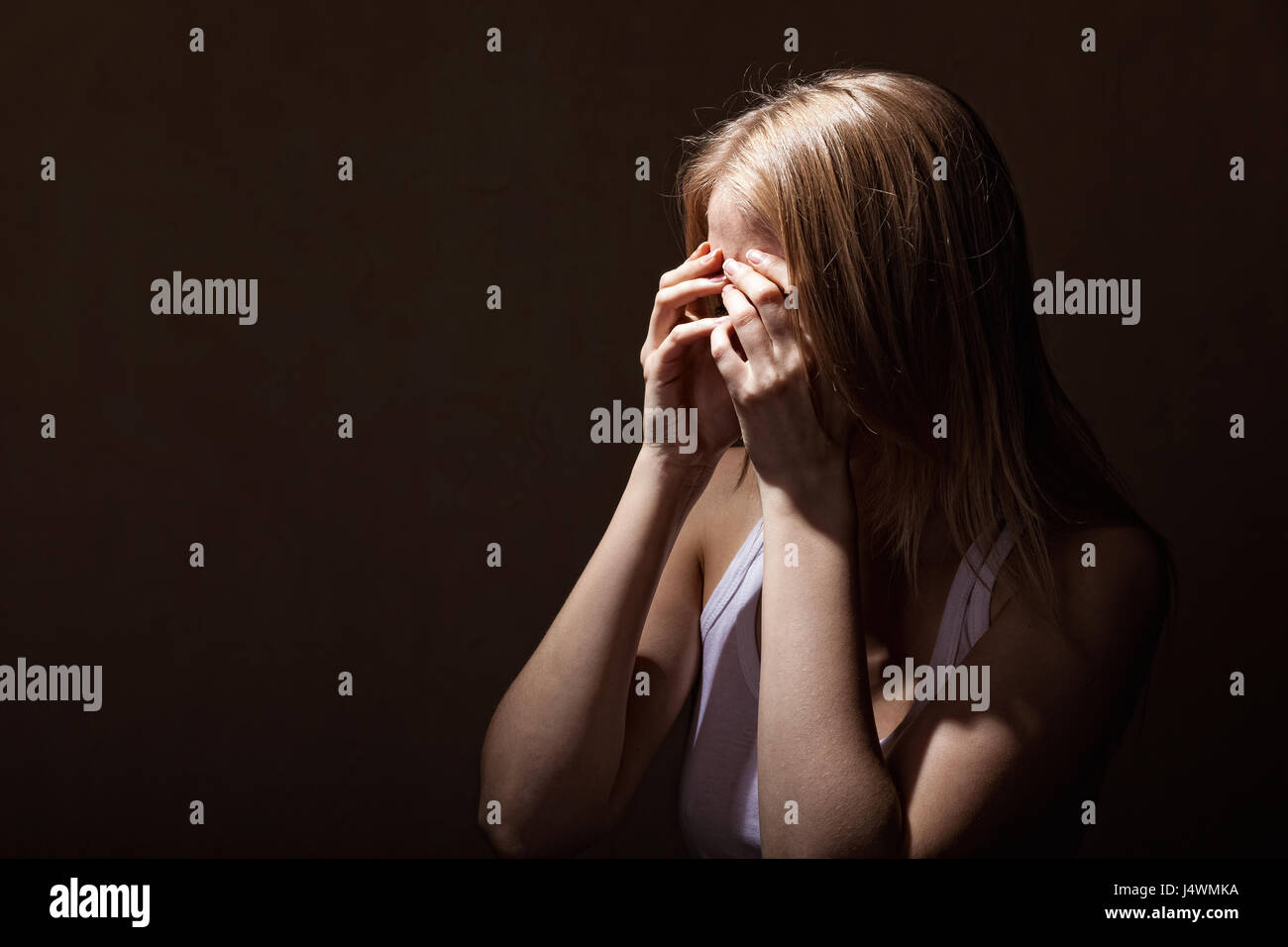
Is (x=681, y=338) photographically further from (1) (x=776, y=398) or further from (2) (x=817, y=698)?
(2) (x=817, y=698)

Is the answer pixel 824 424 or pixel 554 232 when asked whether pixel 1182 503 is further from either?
pixel 554 232

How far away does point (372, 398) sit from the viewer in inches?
48.0

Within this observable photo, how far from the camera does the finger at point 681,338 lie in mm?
691

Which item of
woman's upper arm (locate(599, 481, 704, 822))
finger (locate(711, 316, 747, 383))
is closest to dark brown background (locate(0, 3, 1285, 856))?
woman's upper arm (locate(599, 481, 704, 822))

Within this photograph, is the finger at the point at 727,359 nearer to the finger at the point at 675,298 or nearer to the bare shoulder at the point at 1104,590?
the finger at the point at 675,298

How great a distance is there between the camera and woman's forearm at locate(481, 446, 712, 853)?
27.5 inches

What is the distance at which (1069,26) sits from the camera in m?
1.12

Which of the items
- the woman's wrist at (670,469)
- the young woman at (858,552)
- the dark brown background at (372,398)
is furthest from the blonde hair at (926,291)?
the dark brown background at (372,398)

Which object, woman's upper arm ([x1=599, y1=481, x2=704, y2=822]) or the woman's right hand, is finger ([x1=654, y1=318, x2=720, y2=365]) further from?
woman's upper arm ([x1=599, y1=481, x2=704, y2=822])

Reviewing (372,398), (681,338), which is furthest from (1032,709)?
(372,398)

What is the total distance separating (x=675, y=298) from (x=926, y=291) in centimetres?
18

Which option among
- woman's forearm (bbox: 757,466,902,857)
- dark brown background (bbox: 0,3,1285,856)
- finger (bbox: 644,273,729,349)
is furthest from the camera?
dark brown background (bbox: 0,3,1285,856)
